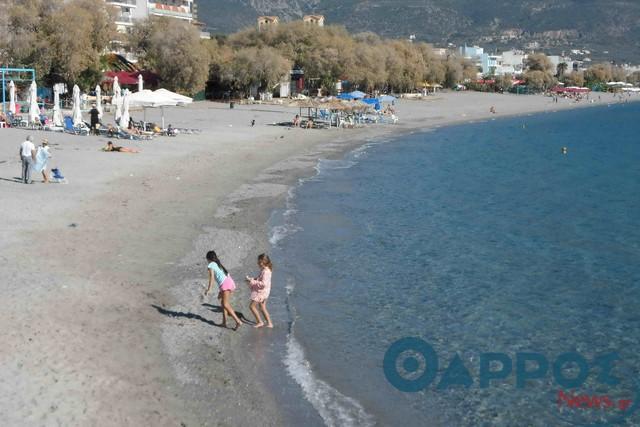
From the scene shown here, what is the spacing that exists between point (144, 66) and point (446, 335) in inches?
2756

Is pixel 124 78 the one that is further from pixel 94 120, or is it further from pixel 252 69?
pixel 94 120

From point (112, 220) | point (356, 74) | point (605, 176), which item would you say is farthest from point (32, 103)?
point (356, 74)

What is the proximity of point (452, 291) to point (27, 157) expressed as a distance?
1399cm

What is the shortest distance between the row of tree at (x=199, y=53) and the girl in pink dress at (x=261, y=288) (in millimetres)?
47791

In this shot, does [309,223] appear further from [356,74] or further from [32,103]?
[356,74]

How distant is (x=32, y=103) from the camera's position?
3900 centimetres

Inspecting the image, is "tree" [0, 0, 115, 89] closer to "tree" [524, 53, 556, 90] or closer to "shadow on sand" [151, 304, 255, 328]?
"shadow on sand" [151, 304, 255, 328]

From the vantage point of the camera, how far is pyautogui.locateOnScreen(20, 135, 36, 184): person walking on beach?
22453 millimetres

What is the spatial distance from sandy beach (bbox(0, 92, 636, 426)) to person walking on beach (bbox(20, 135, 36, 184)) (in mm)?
433

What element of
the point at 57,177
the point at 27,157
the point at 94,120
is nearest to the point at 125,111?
the point at 94,120

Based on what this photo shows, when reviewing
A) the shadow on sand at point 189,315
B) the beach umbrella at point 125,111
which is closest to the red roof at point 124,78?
the beach umbrella at point 125,111

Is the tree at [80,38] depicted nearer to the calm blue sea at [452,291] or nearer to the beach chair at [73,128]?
the beach chair at [73,128]

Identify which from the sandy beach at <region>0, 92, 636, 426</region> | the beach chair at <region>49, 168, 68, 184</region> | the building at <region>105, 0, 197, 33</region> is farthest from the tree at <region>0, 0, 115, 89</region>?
the building at <region>105, 0, 197, 33</region>

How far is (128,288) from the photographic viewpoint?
1427 centimetres
